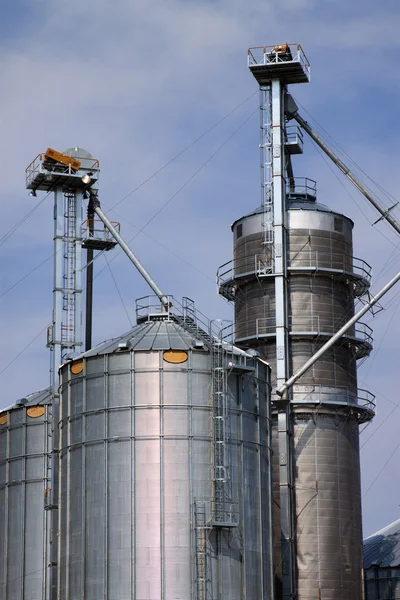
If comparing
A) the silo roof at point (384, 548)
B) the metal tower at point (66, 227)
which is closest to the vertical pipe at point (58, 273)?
the metal tower at point (66, 227)

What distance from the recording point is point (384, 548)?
75.1 metres

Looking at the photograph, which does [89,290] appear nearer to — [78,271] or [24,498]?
[78,271]

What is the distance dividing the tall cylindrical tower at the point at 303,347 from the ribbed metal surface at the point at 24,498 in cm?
Result: 1198

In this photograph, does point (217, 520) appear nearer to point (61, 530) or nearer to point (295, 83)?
point (61, 530)

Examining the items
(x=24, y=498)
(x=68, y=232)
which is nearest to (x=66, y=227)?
(x=68, y=232)

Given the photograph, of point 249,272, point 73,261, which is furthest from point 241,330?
point 73,261

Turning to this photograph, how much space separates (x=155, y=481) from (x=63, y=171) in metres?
23.4

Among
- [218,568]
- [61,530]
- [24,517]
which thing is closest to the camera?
[218,568]

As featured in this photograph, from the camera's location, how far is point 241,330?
229ft

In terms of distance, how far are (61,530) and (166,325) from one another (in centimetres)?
1049

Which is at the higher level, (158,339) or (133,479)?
(158,339)

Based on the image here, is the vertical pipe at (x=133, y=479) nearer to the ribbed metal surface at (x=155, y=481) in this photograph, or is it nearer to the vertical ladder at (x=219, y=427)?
the ribbed metal surface at (x=155, y=481)

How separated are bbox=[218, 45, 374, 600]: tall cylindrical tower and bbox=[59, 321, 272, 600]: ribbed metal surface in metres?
9.87

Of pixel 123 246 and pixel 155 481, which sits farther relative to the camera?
pixel 123 246
